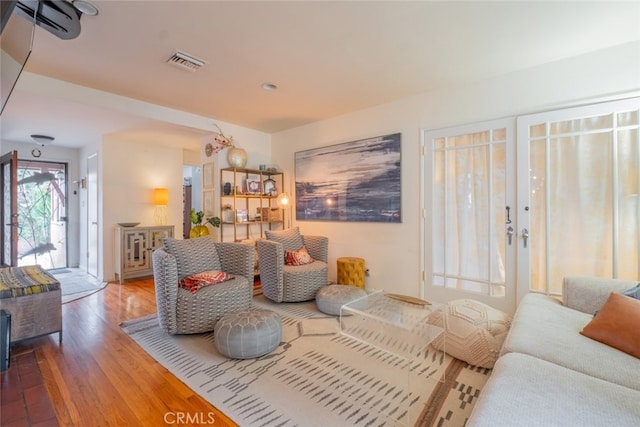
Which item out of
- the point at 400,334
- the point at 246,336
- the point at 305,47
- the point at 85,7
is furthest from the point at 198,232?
the point at 400,334

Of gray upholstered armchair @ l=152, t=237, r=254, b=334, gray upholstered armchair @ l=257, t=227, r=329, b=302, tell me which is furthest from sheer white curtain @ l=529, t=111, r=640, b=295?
gray upholstered armchair @ l=152, t=237, r=254, b=334

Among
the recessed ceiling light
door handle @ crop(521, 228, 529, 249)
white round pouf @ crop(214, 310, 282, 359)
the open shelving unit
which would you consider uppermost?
the recessed ceiling light

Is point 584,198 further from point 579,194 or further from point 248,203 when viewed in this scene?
point 248,203

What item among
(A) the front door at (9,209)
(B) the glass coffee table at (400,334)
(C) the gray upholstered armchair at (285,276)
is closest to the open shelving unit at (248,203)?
(C) the gray upholstered armchair at (285,276)

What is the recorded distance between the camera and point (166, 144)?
5.09m

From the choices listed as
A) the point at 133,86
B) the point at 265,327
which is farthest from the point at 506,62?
the point at 133,86

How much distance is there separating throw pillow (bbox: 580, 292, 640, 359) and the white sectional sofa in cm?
4

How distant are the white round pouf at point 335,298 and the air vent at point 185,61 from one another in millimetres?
2596

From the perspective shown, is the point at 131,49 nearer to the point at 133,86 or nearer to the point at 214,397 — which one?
the point at 133,86

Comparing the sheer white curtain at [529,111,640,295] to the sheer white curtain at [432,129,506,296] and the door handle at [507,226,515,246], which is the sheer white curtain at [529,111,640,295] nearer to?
the door handle at [507,226,515,246]

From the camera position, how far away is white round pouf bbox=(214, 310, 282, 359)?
6.87ft

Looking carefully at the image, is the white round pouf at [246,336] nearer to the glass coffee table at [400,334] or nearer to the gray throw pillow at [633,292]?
the glass coffee table at [400,334]

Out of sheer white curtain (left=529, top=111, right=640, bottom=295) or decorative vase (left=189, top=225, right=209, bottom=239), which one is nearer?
sheer white curtain (left=529, top=111, right=640, bottom=295)

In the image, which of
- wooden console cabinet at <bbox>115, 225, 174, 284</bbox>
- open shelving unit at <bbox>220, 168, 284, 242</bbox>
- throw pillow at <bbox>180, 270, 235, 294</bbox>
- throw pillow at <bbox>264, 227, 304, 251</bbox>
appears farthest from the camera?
wooden console cabinet at <bbox>115, 225, 174, 284</bbox>
